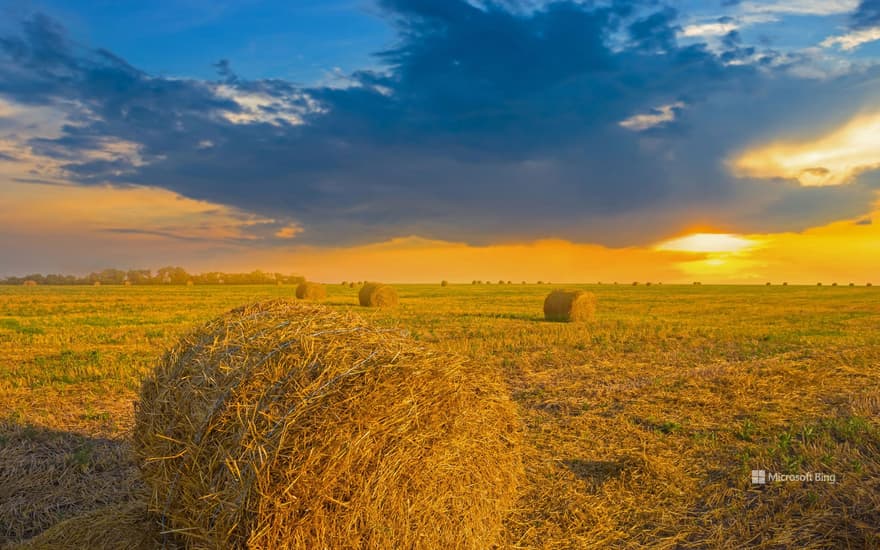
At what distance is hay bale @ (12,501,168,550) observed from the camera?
5.81m

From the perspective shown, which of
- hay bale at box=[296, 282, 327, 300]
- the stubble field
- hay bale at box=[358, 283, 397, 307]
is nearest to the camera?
the stubble field

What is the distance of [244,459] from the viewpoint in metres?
4.50

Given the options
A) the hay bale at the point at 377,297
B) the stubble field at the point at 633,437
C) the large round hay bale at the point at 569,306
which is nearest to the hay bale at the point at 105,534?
the stubble field at the point at 633,437

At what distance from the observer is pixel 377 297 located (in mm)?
34719

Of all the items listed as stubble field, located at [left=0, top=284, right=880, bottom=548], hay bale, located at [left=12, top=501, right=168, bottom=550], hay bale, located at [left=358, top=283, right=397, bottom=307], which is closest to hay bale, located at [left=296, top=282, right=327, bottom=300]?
hay bale, located at [left=358, top=283, right=397, bottom=307]

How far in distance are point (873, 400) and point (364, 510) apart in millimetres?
10666

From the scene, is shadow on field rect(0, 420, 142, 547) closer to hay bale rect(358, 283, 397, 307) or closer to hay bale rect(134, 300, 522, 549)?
hay bale rect(134, 300, 522, 549)

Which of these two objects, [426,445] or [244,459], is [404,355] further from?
[244,459]

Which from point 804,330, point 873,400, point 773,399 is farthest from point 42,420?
point 804,330

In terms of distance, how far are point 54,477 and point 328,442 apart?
5.32 metres

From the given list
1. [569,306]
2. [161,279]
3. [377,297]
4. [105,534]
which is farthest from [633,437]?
[161,279]

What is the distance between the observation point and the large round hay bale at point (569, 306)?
26500 mm

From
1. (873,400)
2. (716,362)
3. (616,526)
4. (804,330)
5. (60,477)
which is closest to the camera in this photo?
(616,526)

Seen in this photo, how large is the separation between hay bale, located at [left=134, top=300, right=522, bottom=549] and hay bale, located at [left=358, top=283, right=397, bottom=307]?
93.5ft
